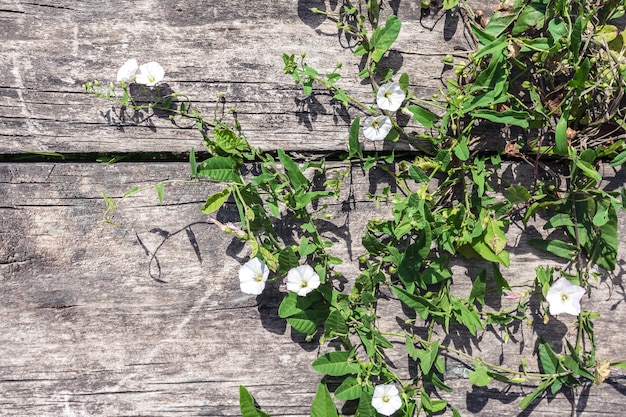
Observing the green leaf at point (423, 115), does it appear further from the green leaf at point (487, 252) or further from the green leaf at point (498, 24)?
the green leaf at point (487, 252)

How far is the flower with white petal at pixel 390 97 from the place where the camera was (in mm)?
1571

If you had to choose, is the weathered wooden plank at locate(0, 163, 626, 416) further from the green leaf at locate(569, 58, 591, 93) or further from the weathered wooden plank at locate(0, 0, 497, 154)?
the green leaf at locate(569, 58, 591, 93)

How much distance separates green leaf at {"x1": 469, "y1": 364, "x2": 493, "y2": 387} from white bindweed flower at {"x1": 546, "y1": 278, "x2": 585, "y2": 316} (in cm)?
31

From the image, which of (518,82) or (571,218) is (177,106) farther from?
(571,218)

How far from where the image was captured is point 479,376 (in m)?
1.62

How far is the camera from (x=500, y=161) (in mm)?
1686

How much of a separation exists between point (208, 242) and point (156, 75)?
0.56m

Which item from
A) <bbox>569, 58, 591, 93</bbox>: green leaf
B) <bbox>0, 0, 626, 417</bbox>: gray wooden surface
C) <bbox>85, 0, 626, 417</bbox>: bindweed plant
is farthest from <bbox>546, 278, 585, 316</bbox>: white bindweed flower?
<bbox>569, 58, 591, 93</bbox>: green leaf

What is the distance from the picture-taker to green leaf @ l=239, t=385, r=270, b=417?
5.28 feet

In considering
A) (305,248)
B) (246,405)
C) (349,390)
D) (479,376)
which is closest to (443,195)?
(305,248)

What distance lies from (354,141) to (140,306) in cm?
89

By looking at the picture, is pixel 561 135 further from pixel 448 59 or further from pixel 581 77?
pixel 448 59

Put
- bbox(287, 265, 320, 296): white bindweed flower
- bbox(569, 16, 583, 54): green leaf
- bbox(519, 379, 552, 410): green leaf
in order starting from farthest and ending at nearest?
1. bbox(519, 379, 552, 410): green leaf
2. bbox(287, 265, 320, 296): white bindweed flower
3. bbox(569, 16, 583, 54): green leaf

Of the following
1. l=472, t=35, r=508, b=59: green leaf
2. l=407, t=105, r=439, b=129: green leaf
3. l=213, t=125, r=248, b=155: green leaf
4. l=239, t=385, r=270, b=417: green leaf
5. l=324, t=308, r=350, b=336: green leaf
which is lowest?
l=239, t=385, r=270, b=417: green leaf
